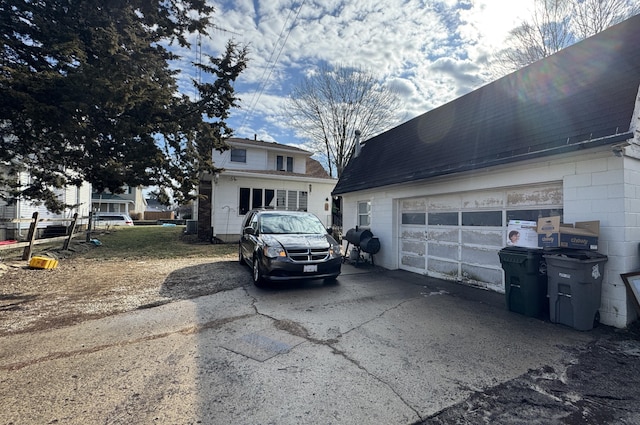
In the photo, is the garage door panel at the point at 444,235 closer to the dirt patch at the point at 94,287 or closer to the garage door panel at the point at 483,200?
the garage door panel at the point at 483,200

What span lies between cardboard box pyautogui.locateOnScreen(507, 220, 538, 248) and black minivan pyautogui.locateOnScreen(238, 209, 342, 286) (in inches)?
140

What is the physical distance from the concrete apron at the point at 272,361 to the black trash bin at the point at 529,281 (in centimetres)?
22

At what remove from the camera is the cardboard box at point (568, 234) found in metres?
4.63

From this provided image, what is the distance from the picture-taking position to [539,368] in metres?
3.38

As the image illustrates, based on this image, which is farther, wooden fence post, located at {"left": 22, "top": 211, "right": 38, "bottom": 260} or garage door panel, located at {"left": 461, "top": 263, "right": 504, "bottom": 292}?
wooden fence post, located at {"left": 22, "top": 211, "right": 38, "bottom": 260}

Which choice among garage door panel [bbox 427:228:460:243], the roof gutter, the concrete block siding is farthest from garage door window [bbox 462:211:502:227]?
the roof gutter

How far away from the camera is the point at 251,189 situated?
16.7m

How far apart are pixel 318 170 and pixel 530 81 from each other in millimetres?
22631

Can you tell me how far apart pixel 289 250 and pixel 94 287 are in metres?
4.49

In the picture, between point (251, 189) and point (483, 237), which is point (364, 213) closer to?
point (483, 237)

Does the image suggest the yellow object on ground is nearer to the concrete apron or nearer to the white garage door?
the concrete apron

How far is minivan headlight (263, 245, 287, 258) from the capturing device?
650 cm

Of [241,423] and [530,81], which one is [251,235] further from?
[530,81]

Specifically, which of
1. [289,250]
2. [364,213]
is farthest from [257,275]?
[364,213]
